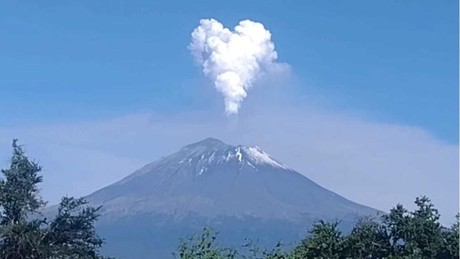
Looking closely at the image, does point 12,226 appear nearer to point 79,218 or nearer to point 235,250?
point 79,218

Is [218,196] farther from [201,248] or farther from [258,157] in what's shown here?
[201,248]

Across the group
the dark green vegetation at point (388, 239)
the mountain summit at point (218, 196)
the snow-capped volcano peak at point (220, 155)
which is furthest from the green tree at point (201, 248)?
the snow-capped volcano peak at point (220, 155)

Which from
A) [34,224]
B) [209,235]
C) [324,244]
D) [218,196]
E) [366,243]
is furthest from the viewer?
[218,196]

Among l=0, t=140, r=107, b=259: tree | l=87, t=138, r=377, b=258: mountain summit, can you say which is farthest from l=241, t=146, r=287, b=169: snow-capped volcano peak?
l=0, t=140, r=107, b=259: tree

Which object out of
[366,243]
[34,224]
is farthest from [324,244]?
[34,224]

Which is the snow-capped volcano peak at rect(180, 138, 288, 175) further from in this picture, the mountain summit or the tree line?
the tree line

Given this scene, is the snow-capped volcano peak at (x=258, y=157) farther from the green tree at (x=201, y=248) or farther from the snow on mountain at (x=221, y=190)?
the green tree at (x=201, y=248)
